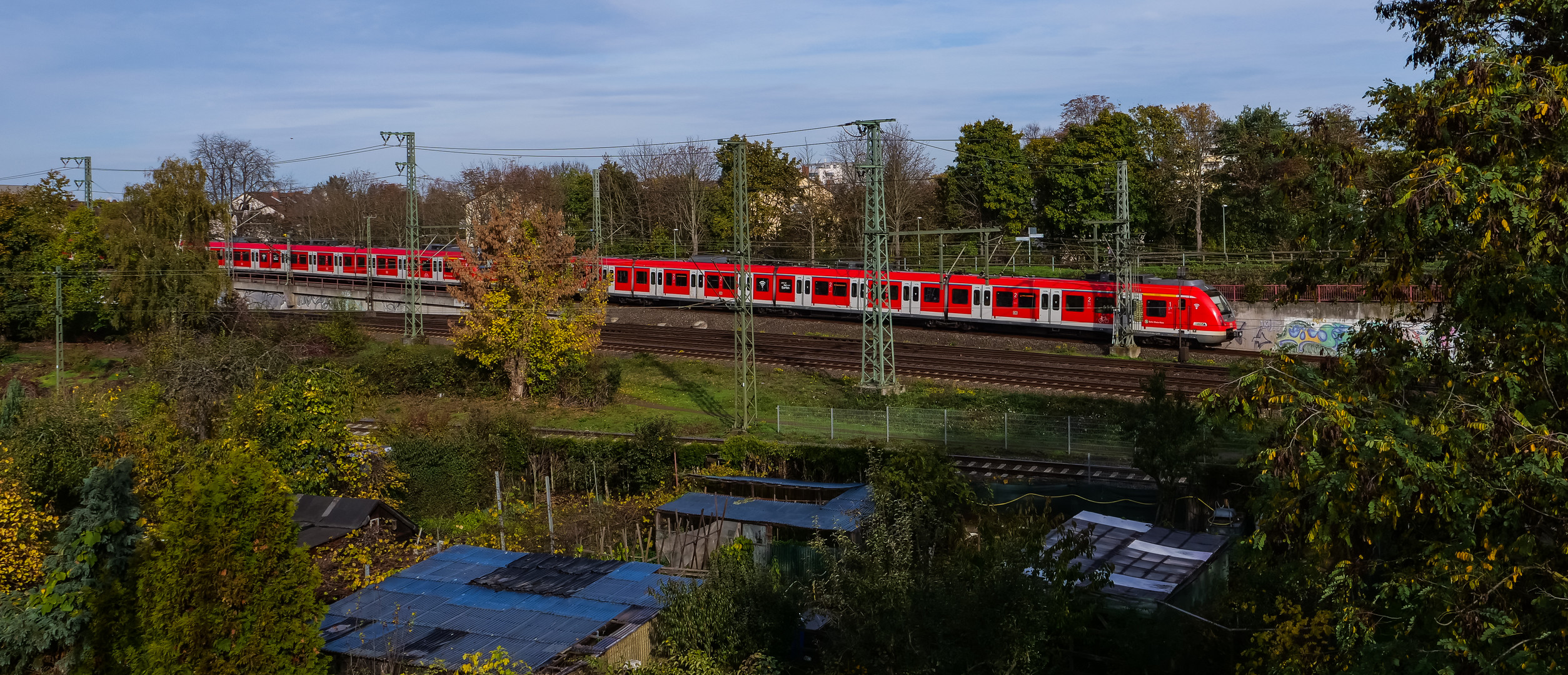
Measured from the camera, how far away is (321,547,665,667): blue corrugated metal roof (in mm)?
11727

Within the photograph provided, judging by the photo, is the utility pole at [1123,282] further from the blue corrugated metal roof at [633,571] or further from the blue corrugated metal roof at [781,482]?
the blue corrugated metal roof at [633,571]

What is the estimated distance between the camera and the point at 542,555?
15070 mm

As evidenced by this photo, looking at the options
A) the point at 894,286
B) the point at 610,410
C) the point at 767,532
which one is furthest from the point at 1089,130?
the point at 767,532

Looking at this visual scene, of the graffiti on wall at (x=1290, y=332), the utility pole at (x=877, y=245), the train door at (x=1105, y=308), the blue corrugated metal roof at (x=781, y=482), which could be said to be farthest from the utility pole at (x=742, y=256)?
the graffiti on wall at (x=1290, y=332)

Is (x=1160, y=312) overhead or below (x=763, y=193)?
below

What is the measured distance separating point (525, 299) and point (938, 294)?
16100mm

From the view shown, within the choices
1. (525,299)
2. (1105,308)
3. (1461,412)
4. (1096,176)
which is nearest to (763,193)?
(1096,176)

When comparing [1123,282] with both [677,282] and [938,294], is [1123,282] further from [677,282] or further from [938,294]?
[677,282]

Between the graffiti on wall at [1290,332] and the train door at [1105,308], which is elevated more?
the train door at [1105,308]

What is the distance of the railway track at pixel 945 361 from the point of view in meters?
28.4

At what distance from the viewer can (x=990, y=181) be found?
56906 millimetres

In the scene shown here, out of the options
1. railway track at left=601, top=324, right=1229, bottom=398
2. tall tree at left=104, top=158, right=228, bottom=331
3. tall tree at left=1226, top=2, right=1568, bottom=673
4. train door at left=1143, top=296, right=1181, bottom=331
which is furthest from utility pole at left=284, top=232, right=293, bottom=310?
tall tree at left=1226, top=2, right=1568, bottom=673

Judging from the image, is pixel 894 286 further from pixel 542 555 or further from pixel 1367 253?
pixel 1367 253

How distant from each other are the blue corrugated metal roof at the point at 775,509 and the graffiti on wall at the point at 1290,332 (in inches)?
842
